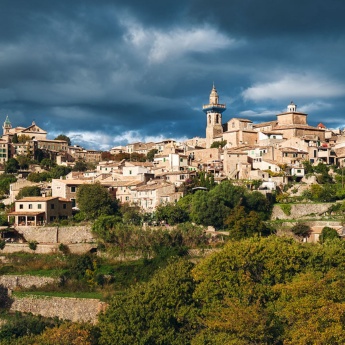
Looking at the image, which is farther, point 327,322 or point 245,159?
point 245,159

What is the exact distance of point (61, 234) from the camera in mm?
49438

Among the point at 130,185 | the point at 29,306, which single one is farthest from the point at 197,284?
the point at 130,185

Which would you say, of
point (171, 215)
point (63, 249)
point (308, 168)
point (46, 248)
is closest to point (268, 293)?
point (171, 215)

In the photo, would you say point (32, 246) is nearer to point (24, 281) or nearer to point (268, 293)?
point (24, 281)

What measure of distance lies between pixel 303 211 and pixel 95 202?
16.7 metres

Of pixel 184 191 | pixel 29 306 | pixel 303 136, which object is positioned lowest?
pixel 29 306

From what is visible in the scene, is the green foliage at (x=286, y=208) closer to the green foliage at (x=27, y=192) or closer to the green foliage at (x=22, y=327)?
the green foliage at (x=22, y=327)

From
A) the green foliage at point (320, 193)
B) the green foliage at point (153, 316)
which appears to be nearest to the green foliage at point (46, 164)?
the green foliage at point (320, 193)

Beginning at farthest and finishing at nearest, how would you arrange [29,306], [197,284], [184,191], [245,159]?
[245,159], [184,191], [29,306], [197,284]

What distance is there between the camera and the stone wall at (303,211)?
50.4 meters

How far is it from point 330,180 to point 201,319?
31.6 m

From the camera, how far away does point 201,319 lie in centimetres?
2877

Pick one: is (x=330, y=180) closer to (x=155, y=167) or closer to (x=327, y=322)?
(x=155, y=167)

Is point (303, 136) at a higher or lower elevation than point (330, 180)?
higher
